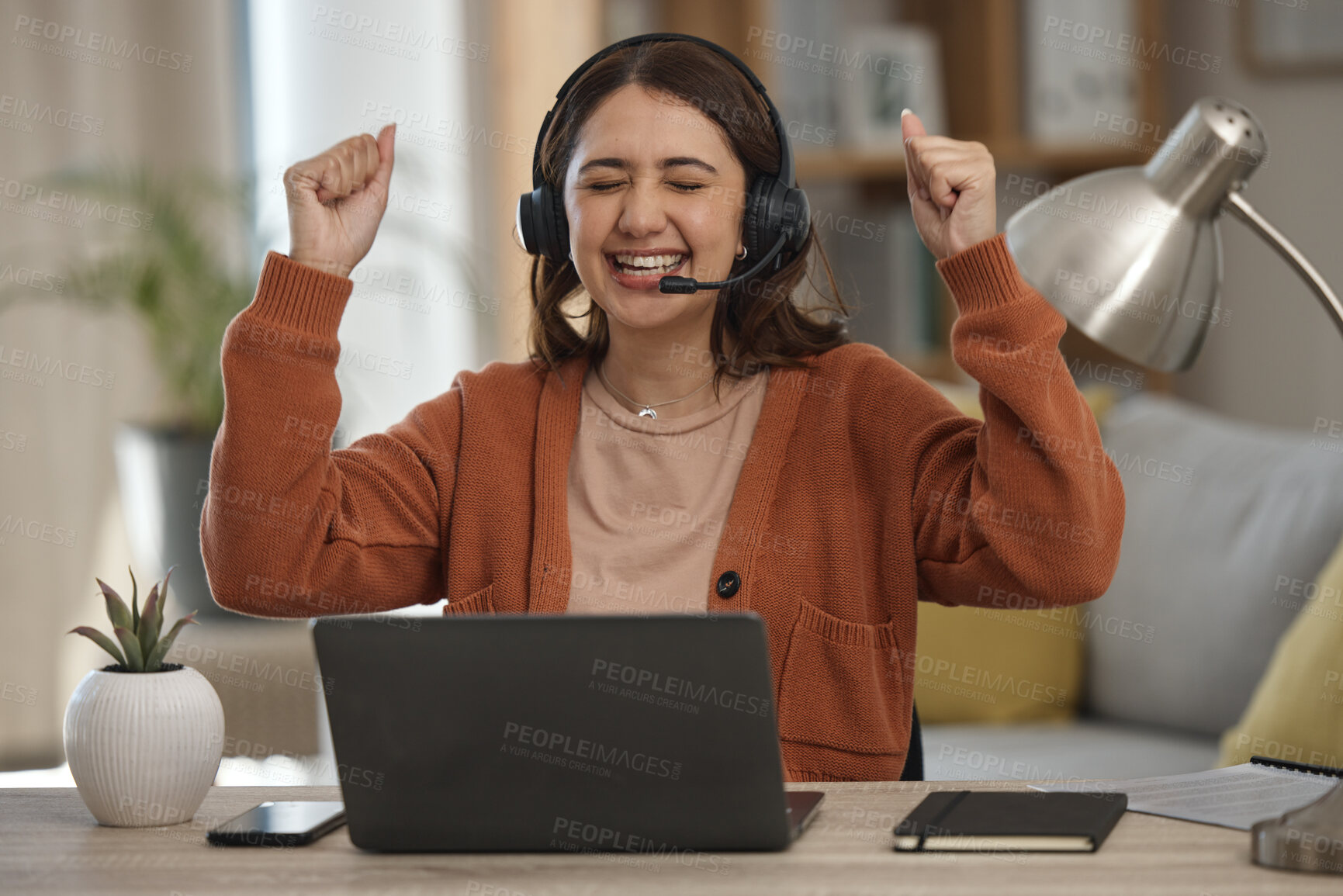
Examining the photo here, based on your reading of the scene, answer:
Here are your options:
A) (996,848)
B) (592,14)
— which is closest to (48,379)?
(592,14)

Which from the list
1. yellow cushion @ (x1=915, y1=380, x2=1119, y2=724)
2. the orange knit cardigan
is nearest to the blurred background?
yellow cushion @ (x1=915, y1=380, x2=1119, y2=724)

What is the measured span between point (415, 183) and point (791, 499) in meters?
1.73

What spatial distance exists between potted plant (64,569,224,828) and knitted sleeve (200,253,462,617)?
236mm

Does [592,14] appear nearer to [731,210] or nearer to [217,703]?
[731,210]

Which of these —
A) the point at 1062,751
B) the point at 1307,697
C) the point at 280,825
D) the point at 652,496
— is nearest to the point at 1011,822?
the point at 280,825

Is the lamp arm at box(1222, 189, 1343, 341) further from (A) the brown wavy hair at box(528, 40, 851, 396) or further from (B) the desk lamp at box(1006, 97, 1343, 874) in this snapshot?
(A) the brown wavy hair at box(528, 40, 851, 396)

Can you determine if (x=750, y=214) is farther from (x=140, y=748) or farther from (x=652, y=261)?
(x=140, y=748)

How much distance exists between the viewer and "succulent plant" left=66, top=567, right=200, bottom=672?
0.96 m

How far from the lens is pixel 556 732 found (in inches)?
31.5

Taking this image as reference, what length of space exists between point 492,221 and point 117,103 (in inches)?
31.2

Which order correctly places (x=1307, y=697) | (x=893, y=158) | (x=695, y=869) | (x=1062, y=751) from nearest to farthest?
(x=695, y=869) < (x=1307, y=697) < (x=1062, y=751) < (x=893, y=158)

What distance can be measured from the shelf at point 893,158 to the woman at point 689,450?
1.40 meters

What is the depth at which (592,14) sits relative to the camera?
2695mm

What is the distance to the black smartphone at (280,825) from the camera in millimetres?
874
